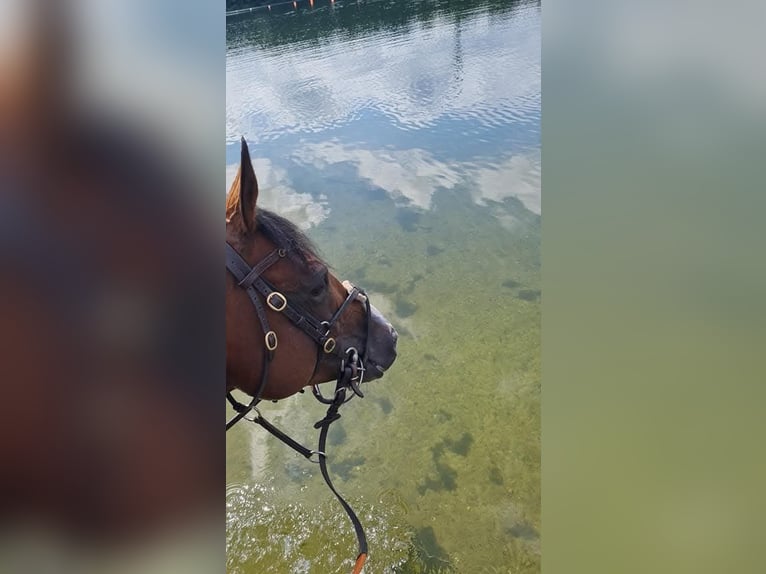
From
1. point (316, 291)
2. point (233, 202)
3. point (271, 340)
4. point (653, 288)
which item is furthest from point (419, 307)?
point (653, 288)

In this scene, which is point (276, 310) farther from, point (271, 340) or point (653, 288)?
point (653, 288)

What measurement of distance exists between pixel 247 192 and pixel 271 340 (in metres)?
0.54

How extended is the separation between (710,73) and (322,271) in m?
1.28

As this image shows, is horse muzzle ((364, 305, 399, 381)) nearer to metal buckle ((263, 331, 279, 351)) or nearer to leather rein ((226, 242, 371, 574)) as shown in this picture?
leather rein ((226, 242, 371, 574))

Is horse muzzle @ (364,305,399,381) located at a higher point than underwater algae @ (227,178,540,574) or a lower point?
higher

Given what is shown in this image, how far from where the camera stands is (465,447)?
3213mm

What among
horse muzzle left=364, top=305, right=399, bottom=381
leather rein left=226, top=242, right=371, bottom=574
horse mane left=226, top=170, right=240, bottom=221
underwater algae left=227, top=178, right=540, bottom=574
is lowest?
underwater algae left=227, top=178, right=540, bottom=574

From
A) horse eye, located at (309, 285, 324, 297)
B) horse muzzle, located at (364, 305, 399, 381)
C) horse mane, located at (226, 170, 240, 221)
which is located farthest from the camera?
horse muzzle, located at (364, 305, 399, 381)

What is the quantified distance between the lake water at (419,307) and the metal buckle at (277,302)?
5.94ft

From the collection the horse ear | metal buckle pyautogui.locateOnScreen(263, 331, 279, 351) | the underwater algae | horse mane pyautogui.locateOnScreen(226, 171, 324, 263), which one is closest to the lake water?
the underwater algae

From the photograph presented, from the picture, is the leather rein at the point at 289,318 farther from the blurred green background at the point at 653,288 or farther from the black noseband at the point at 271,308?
the blurred green background at the point at 653,288

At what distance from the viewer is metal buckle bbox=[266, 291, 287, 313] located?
1.59 meters

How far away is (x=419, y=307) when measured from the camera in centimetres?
456

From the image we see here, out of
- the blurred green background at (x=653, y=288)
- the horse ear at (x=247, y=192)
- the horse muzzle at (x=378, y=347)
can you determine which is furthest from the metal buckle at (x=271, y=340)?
the blurred green background at (x=653, y=288)
